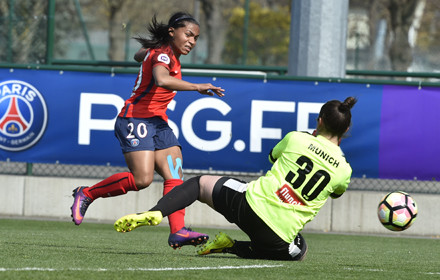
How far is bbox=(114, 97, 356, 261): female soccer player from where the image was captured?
21.3 feet

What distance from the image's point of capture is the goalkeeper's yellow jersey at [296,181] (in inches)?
256

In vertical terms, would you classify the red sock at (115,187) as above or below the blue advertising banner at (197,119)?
below

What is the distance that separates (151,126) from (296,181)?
1.87 m

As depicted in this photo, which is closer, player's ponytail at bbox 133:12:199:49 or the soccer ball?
the soccer ball

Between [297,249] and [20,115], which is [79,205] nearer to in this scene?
[297,249]

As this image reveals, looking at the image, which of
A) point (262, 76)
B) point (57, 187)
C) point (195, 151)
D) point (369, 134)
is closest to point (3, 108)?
point (57, 187)

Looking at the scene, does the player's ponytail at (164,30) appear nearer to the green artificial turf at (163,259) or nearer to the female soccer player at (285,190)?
the female soccer player at (285,190)

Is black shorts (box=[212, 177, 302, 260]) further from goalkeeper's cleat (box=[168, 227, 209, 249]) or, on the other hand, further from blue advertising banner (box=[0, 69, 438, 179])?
blue advertising banner (box=[0, 69, 438, 179])

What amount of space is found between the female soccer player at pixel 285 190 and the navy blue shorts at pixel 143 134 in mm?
1139

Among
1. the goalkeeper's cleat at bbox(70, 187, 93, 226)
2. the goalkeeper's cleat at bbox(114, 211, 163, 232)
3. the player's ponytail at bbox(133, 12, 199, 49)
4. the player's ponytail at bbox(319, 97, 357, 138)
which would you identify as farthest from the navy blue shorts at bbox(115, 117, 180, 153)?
the player's ponytail at bbox(319, 97, 357, 138)

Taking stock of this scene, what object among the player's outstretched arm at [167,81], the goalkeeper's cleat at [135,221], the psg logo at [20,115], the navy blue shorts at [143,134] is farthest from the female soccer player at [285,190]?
the psg logo at [20,115]

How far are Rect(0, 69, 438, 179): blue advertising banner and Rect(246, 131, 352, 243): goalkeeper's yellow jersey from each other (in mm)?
5006

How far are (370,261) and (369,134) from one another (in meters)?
4.23

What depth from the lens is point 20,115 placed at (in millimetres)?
12047
